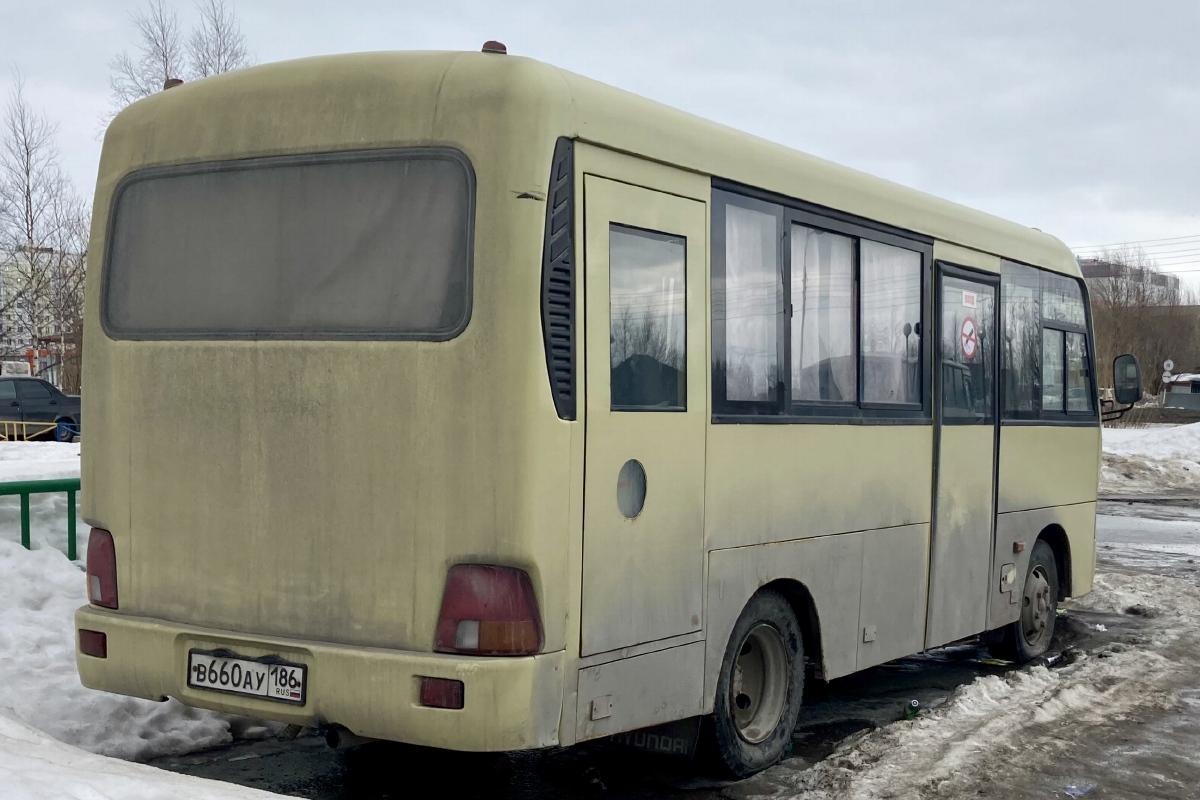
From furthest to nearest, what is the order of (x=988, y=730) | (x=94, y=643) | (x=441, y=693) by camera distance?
(x=988, y=730) → (x=94, y=643) → (x=441, y=693)

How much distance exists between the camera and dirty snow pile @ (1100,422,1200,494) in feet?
89.0

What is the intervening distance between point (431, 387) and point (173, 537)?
1318 mm

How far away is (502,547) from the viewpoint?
4.53 metres

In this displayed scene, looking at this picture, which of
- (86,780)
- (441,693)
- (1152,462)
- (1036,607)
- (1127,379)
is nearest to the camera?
(86,780)

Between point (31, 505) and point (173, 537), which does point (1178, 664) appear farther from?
point (31, 505)

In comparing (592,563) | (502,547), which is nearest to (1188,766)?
(592,563)

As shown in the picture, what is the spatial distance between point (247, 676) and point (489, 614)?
3.43 feet

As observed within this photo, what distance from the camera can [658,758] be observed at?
6.30 m

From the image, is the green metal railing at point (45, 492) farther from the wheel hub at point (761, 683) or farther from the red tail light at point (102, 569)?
the wheel hub at point (761, 683)

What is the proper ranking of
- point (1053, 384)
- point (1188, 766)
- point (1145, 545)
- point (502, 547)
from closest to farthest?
point (502, 547)
point (1188, 766)
point (1053, 384)
point (1145, 545)

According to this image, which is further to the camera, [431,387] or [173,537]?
[173,537]

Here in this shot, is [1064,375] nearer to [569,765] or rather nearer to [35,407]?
[569,765]

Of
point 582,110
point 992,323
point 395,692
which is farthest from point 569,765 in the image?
point 992,323

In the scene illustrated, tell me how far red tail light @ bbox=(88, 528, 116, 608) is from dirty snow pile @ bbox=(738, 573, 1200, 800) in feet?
9.13
